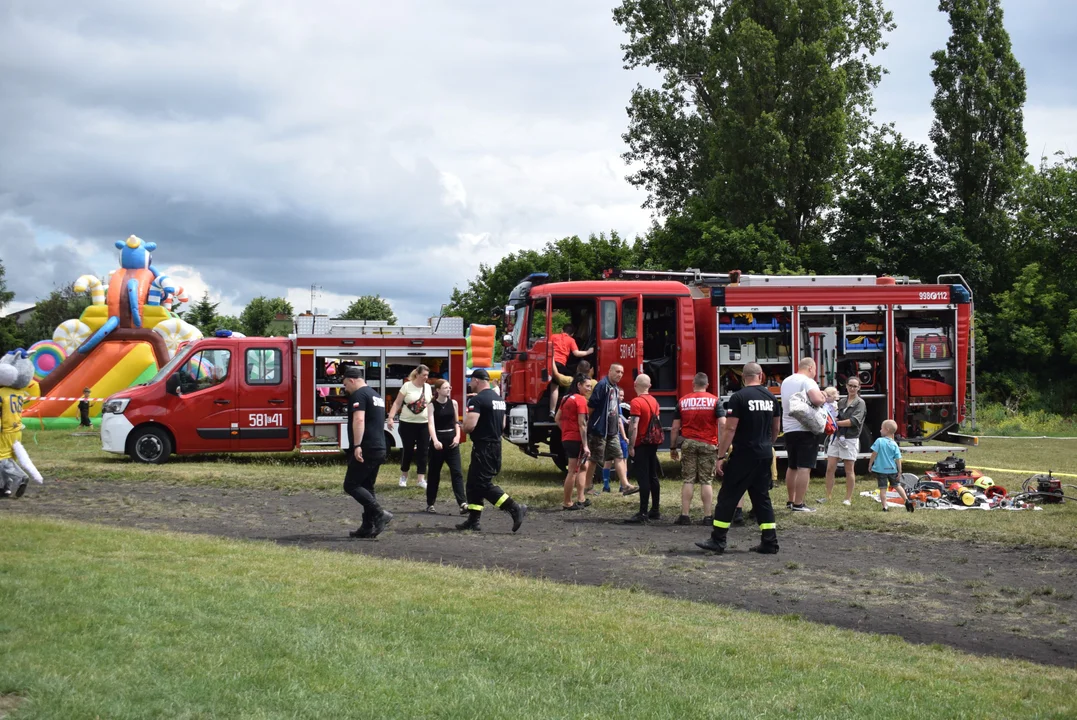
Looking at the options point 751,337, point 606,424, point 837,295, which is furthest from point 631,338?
point 606,424

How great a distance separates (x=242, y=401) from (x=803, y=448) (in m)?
10.7

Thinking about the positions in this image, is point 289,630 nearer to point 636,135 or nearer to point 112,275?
point 112,275

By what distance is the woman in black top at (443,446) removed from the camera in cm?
1331

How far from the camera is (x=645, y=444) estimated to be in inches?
499

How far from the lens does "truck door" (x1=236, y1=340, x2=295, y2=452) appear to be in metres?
19.8

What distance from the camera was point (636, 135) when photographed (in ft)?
146

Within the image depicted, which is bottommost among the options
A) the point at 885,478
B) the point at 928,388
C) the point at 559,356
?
the point at 885,478

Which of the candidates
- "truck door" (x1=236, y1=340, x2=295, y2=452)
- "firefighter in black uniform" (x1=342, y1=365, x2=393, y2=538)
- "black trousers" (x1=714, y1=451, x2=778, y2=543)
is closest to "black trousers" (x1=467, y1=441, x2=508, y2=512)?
"firefighter in black uniform" (x1=342, y1=365, x2=393, y2=538)

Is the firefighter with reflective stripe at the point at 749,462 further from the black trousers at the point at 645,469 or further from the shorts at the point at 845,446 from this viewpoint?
the shorts at the point at 845,446

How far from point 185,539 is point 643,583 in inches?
175

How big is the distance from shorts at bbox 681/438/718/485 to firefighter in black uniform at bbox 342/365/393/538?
3535 millimetres

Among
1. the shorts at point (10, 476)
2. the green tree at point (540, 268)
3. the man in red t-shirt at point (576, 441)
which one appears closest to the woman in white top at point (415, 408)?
the man in red t-shirt at point (576, 441)

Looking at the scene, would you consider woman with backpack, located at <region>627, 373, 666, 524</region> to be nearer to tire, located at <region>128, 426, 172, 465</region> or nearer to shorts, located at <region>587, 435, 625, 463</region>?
shorts, located at <region>587, 435, 625, 463</region>

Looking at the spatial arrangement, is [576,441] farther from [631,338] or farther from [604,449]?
[631,338]
